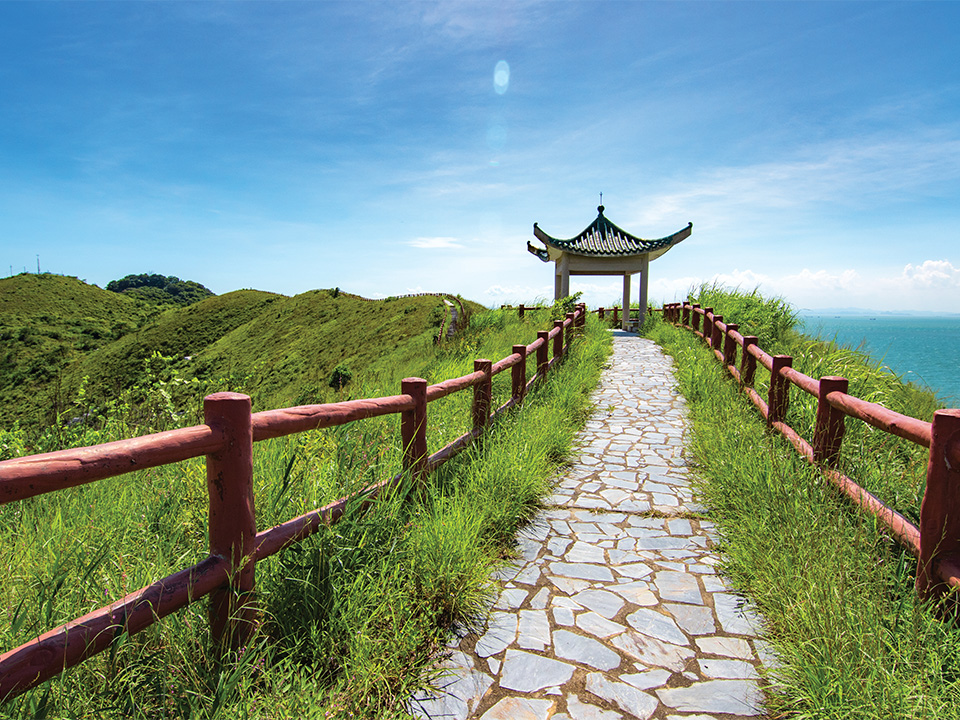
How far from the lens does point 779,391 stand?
480 cm

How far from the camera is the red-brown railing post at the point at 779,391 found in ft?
15.5

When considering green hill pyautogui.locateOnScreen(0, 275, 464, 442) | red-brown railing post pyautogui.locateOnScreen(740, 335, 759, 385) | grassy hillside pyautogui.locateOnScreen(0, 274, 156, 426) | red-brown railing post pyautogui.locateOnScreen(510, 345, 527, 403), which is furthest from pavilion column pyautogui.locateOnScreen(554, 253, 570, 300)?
grassy hillside pyautogui.locateOnScreen(0, 274, 156, 426)

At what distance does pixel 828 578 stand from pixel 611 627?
101cm

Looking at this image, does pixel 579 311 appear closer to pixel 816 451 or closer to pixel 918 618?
pixel 816 451

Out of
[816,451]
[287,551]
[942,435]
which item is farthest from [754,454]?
[287,551]

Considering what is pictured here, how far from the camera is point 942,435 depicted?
2.07 meters

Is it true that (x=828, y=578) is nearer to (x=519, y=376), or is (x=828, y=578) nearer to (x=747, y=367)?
(x=519, y=376)

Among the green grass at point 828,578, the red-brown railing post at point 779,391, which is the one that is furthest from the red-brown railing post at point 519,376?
the red-brown railing post at point 779,391

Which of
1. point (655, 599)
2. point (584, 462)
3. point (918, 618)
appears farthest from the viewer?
point (584, 462)

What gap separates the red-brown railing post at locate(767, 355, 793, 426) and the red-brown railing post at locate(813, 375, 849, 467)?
1322 millimetres

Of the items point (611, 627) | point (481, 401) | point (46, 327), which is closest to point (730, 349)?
point (481, 401)

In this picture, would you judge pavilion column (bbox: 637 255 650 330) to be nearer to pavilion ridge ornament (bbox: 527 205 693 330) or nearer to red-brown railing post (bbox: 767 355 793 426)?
pavilion ridge ornament (bbox: 527 205 693 330)

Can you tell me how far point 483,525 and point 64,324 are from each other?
4024 inches

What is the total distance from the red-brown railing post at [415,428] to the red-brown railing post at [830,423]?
264 centimetres
